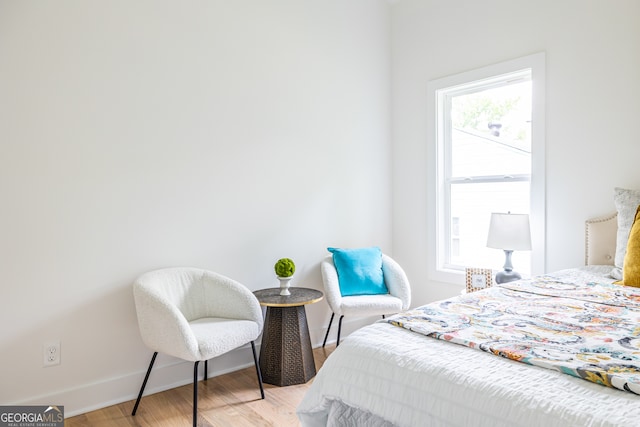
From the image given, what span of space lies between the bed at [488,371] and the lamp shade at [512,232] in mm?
990

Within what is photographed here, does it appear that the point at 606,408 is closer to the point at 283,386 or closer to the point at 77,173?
the point at 283,386

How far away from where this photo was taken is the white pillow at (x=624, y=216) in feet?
7.95

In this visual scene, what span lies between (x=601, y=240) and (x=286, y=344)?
1.99 meters

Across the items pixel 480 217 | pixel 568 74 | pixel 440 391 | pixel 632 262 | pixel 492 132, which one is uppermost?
pixel 568 74

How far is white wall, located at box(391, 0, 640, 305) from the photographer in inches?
107

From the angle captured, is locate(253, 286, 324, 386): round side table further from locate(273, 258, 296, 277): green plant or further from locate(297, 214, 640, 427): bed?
locate(297, 214, 640, 427): bed

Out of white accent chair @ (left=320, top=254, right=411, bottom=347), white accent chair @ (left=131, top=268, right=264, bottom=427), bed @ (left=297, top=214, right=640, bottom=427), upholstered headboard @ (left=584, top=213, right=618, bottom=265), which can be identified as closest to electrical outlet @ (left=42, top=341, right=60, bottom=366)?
white accent chair @ (left=131, top=268, right=264, bottom=427)

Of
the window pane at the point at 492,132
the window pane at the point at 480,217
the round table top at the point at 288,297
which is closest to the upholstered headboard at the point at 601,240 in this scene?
the window pane at the point at 480,217

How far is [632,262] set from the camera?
2.19 m

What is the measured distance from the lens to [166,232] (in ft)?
9.11

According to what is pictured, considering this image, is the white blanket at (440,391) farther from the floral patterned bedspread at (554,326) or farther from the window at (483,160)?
the window at (483,160)

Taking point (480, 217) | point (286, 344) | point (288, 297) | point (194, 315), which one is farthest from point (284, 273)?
point (480, 217)

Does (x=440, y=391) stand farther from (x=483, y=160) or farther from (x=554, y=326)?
(x=483, y=160)

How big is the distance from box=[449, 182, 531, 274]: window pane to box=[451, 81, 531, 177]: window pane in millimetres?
122
